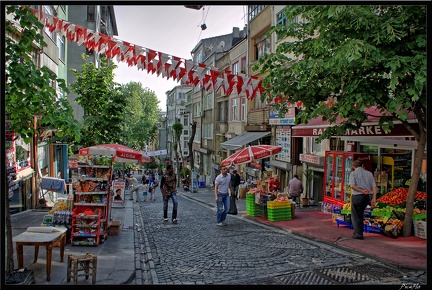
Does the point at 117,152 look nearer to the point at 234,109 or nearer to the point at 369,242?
the point at 369,242

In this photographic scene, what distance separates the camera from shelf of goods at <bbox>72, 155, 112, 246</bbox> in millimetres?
9414

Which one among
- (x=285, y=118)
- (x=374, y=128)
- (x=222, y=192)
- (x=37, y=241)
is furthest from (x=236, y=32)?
(x=37, y=241)

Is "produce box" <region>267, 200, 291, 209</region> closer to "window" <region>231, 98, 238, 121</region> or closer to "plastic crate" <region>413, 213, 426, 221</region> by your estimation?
"plastic crate" <region>413, 213, 426, 221</region>

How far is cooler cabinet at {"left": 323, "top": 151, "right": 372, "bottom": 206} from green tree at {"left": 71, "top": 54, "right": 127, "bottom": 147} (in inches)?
347

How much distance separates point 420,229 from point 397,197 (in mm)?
1764

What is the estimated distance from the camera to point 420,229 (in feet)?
30.0

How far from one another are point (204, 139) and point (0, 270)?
132 ft

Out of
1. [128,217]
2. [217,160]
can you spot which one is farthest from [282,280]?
[217,160]

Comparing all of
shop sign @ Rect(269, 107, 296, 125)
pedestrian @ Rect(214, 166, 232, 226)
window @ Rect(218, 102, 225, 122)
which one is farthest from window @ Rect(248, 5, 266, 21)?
pedestrian @ Rect(214, 166, 232, 226)

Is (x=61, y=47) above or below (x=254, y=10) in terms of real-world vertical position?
below

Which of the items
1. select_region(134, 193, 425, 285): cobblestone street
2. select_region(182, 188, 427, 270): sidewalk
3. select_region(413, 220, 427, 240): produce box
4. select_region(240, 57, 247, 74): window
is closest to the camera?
select_region(134, 193, 425, 285): cobblestone street

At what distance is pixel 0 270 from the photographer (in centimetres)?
534

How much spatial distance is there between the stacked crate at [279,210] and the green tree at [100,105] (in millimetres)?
8110

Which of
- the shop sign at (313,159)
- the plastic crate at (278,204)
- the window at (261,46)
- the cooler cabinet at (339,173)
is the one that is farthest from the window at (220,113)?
the plastic crate at (278,204)
